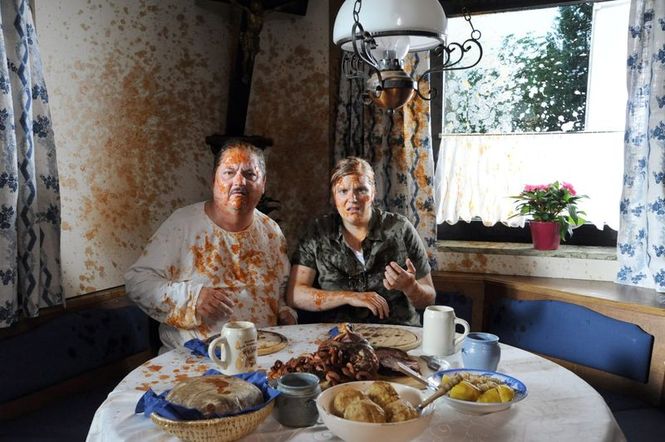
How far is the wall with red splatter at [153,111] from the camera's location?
2.28m

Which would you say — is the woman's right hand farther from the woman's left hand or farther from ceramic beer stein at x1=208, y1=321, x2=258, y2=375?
ceramic beer stein at x1=208, y1=321, x2=258, y2=375

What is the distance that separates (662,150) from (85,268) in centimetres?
251

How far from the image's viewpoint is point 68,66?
2.25 m

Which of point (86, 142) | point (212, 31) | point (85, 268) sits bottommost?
point (85, 268)

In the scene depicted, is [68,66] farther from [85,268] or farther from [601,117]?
[601,117]

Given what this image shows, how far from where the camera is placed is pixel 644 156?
2.41m

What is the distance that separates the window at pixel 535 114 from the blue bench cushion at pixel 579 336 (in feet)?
2.41

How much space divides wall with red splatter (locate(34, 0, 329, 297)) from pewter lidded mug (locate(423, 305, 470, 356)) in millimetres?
1554

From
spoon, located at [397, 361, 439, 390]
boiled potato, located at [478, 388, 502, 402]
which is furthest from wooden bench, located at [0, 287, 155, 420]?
boiled potato, located at [478, 388, 502, 402]

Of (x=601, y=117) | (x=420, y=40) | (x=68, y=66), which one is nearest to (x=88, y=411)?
(x=68, y=66)

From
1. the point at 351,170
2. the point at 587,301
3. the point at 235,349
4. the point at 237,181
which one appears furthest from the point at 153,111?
the point at 587,301

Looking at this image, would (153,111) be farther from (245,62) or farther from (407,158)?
(407,158)

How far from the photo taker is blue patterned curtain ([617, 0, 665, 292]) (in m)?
2.33

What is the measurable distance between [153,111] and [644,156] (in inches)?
89.7
